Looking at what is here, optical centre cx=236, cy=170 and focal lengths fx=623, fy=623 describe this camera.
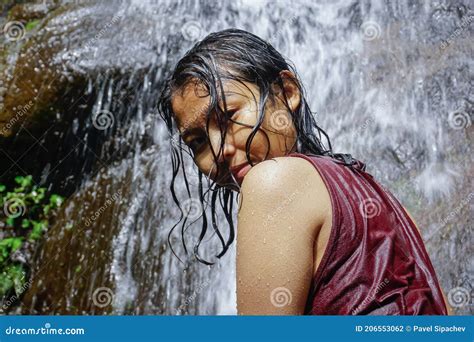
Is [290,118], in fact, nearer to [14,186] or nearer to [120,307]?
[120,307]

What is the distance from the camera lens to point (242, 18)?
219 inches

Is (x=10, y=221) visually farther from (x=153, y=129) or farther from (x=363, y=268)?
(x=363, y=268)

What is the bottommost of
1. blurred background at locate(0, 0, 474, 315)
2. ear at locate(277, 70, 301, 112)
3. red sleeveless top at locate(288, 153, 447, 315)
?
blurred background at locate(0, 0, 474, 315)

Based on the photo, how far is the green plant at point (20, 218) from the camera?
15.9 feet

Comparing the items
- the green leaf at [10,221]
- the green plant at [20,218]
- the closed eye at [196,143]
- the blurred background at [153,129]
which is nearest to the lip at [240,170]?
the closed eye at [196,143]

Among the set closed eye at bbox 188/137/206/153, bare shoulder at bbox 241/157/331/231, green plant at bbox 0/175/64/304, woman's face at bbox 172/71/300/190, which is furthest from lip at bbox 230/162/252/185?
green plant at bbox 0/175/64/304

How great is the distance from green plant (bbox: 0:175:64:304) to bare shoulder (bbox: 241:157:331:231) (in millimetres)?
4097

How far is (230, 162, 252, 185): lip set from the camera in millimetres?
1344

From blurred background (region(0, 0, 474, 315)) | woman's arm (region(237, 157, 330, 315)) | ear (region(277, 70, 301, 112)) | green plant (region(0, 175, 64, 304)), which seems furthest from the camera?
green plant (region(0, 175, 64, 304))

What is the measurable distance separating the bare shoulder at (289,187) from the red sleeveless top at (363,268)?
0.07 ft

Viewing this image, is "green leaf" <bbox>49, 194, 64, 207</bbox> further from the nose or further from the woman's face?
the nose

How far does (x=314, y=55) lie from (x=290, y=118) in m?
3.89

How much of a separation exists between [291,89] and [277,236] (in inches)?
21.0

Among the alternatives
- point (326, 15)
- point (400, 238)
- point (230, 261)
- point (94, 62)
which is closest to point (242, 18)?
point (326, 15)
